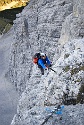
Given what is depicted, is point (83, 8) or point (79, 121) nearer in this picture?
point (79, 121)

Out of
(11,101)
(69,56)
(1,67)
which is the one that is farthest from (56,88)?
(1,67)

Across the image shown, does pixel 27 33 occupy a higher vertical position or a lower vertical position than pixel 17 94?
higher

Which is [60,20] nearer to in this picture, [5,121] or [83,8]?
[83,8]

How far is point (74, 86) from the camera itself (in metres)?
16.2

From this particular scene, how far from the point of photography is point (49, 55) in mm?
27969

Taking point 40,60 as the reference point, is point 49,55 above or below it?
below

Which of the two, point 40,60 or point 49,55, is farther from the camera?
point 49,55

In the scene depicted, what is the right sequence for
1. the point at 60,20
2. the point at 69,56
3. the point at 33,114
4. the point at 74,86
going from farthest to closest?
the point at 60,20, the point at 69,56, the point at 74,86, the point at 33,114

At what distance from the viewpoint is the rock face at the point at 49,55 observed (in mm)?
15984

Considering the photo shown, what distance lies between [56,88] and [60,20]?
12794 millimetres

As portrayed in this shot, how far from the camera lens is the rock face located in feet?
52.4

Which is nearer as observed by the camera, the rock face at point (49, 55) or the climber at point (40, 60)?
the rock face at point (49, 55)

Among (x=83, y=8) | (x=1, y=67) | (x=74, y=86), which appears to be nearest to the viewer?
(x=74, y=86)

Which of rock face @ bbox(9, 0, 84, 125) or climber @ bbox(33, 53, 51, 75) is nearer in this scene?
rock face @ bbox(9, 0, 84, 125)
